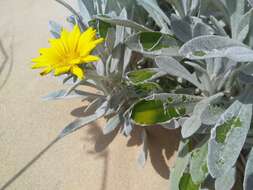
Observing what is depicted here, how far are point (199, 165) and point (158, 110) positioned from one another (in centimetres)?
18

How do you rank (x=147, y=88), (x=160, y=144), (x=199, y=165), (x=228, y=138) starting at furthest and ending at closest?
(x=160, y=144)
(x=147, y=88)
(x=199, y=165)
(x=228, y=138)

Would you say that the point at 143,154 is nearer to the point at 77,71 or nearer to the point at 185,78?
the point at 185,78

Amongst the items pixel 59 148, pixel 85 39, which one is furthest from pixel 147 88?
pixel 59 148

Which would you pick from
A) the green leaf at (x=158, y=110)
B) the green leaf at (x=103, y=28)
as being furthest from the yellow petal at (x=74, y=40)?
the green leaf at (x=158, y=110)

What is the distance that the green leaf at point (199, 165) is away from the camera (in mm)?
1003

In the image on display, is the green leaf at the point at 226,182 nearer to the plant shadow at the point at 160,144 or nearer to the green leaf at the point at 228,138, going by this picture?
the green leaf at the point at 228,138

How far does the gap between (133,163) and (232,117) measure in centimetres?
42

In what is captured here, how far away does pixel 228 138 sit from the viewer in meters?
0.92

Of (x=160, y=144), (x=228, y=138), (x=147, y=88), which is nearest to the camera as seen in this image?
(x=228, y=138)

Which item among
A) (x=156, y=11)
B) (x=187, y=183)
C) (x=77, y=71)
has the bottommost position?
(x=187, y=183)

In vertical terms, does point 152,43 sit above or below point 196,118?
above

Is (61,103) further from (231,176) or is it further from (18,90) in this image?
(231,176)

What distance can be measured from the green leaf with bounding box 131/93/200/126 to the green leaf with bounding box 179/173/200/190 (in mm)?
168

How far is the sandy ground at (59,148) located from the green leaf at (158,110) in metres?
0.24
